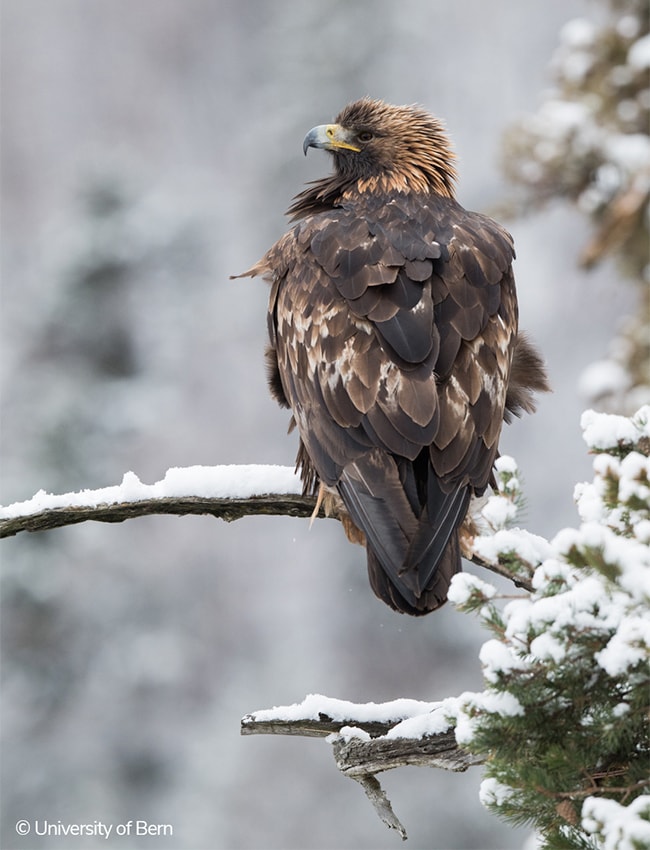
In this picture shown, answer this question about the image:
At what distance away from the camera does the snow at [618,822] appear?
2.35m

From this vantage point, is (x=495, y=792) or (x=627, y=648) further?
(x=495, y=792)

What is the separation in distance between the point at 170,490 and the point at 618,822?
6.58 feet

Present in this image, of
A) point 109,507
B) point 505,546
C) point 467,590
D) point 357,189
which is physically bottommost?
point 467,590

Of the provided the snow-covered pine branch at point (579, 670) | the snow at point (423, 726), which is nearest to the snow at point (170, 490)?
the snow at point (423, 726)

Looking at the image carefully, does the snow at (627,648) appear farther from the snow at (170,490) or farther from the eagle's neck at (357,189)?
the eagle's neck at (357,189)

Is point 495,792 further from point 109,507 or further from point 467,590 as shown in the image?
point 109,507

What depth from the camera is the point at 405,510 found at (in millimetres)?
3941

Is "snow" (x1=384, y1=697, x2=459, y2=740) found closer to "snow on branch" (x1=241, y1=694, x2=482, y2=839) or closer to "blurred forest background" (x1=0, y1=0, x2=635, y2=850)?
"snow on branch" (x1=241, y1=694, x2=482, y2=839)

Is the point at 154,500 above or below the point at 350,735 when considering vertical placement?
above

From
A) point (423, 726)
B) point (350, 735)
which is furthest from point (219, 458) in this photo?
point (423, 726)

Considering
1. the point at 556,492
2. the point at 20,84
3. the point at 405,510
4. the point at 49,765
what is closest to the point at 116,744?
the point at 49,765

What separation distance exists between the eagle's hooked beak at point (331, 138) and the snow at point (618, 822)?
3.79 meters

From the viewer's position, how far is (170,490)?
4070 millimetres

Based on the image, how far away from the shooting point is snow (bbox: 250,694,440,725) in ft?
11.8
